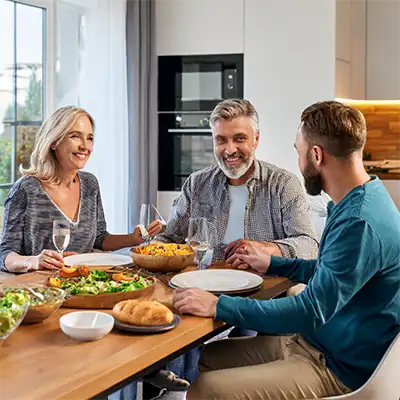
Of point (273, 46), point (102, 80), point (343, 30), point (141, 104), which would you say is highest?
point (343, 30)

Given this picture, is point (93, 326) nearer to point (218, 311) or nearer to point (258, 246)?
point (218, 311)

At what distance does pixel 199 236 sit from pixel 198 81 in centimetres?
285

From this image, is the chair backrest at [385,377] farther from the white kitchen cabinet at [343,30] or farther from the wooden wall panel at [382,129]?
the wooden wall panel at [382,129]

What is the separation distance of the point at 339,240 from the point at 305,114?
1.37ft

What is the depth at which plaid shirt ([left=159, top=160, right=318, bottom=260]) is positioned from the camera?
2.89 meters

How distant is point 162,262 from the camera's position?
238 cm

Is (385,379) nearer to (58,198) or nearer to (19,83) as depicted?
(58,198)

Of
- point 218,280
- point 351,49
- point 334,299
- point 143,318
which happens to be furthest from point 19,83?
point 334,299

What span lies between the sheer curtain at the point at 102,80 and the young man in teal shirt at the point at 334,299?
292 cm

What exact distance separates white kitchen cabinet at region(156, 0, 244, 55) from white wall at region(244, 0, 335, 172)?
0.30 ft

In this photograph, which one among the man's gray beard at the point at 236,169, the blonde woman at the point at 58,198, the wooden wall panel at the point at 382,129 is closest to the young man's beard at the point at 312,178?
the man's gray beard at the point at 236,169

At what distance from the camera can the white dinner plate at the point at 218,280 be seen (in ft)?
7.04

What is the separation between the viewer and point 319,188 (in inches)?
82.4

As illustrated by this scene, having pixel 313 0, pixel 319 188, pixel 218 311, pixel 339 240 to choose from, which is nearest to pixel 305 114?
pixel 319 188
